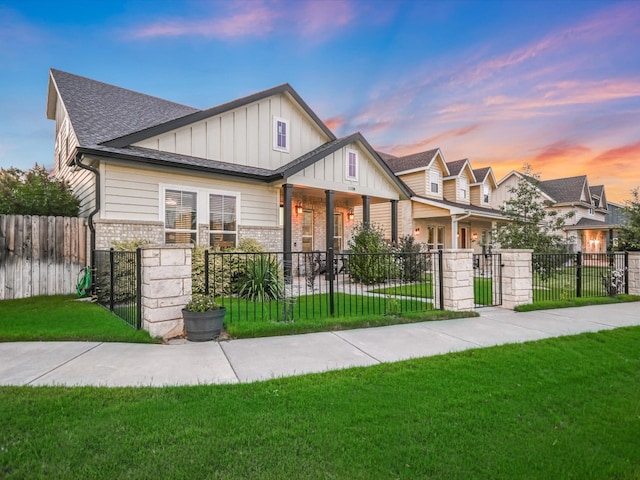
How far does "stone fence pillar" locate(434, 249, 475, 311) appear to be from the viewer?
6.73 meters

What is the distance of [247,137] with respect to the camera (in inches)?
447

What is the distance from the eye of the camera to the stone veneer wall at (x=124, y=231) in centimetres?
814

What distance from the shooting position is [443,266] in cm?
685

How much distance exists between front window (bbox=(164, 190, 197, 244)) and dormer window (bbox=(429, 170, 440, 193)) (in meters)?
14.0

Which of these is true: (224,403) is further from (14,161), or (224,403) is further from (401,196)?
(14,161)

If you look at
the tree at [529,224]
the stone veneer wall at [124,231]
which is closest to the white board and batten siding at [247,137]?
the stone veneer wall at [124,231]

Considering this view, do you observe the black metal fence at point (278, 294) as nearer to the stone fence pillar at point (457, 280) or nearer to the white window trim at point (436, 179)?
the stone fence pillar at point (457, 280)

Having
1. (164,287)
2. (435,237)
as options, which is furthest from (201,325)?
(435,237)

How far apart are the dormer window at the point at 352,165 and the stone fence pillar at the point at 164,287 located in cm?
858

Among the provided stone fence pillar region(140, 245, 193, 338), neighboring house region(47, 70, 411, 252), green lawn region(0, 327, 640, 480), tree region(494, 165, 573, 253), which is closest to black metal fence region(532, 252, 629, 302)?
tree region(494, 165, 573, 253)

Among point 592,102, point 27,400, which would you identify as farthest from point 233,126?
point 592,102

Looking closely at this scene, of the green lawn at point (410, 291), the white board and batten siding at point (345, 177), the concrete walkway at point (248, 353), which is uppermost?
the white board and batten siding at point (345, 177)

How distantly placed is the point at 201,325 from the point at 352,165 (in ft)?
31.0

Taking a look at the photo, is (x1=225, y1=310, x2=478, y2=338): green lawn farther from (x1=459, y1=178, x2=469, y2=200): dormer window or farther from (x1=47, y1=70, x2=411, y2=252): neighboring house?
(x1=459, y1=178, x2=469, y2=200): dormer window
